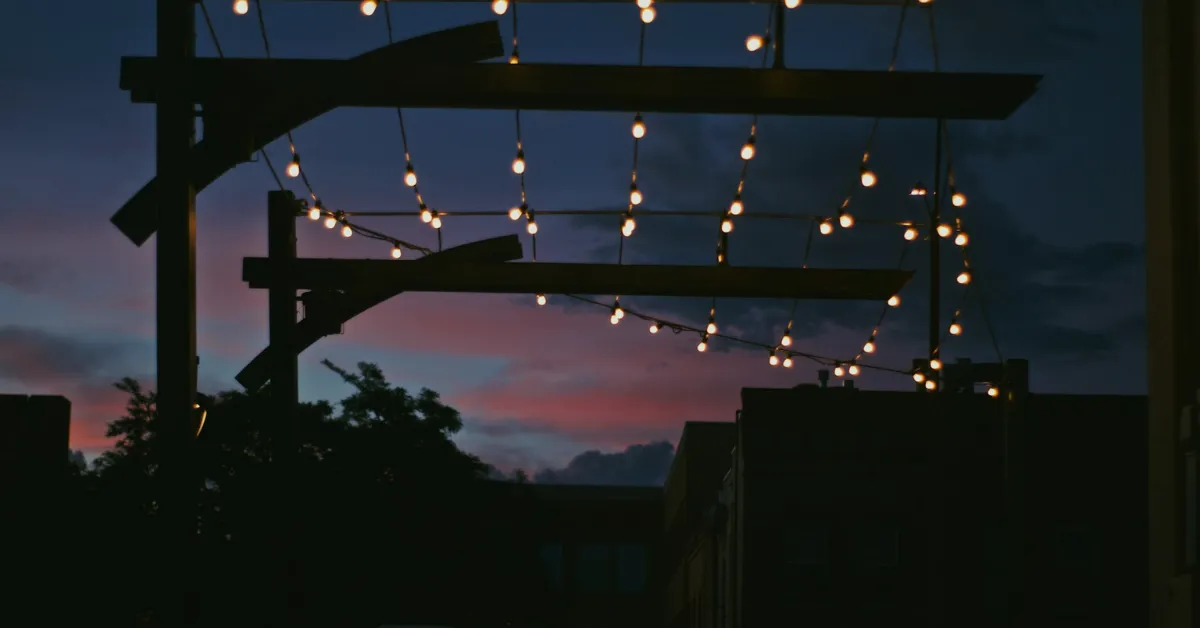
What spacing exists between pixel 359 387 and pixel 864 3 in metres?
30.9

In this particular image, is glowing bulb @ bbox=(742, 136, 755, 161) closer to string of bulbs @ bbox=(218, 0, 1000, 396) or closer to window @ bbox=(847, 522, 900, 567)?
string of bulbs @ bbox=(218, 0, 1000, 396)

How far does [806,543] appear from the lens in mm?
31797

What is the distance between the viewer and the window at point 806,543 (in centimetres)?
3170

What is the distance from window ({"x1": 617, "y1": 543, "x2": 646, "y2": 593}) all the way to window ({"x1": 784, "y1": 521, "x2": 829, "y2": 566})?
23.4m

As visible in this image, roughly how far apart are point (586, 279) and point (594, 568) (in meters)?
40.3

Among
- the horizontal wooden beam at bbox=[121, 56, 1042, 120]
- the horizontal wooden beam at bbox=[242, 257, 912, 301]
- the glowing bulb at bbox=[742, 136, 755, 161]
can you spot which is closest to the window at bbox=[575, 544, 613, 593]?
the horizontal wooden beam at bbox=[242, 257, 912, 301]

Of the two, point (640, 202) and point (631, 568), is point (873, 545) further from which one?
point (631, 568)

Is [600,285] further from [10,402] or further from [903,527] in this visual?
[903,527]

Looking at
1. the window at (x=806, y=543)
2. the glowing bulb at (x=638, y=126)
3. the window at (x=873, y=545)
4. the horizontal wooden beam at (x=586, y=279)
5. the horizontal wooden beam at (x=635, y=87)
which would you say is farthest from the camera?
the window at (x=806, y=543)

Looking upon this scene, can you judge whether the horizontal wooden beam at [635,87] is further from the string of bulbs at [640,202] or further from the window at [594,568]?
the window at [594,568]

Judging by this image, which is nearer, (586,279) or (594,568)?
(586,279)

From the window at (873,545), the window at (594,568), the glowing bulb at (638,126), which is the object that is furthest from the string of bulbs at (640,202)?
the window at (594,568)

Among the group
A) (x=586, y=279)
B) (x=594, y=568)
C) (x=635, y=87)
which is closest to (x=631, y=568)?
(x=594, y=568)

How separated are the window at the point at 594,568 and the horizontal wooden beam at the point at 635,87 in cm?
4469
